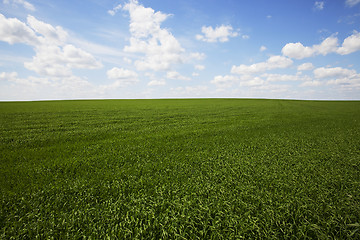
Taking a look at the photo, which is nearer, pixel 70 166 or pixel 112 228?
pixel 112 228

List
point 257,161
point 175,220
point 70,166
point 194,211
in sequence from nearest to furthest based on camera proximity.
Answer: point 175,220, point 194,211, point 70,166, point 257,161

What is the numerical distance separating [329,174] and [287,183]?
2279mm

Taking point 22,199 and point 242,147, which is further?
point 242,147

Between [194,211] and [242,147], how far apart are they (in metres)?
6.54

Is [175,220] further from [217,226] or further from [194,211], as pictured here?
[217,226]

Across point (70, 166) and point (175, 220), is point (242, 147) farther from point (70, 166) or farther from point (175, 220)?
point (70, 166)

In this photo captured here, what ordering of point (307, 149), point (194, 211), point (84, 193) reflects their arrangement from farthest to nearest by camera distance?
1. point (307, 149)
2. point (84, 193)
3. point (194, 211)

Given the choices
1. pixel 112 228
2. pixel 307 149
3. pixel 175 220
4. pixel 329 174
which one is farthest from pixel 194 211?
pixel 307 149

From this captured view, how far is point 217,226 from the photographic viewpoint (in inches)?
150

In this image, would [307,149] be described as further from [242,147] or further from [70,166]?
[70,166]

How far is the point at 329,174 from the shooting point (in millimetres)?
6508

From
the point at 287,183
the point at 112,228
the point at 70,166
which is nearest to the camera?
the point at 112,228

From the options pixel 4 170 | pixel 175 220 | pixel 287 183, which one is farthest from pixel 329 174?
pixel 4 170

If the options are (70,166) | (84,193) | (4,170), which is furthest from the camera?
(70,166)
